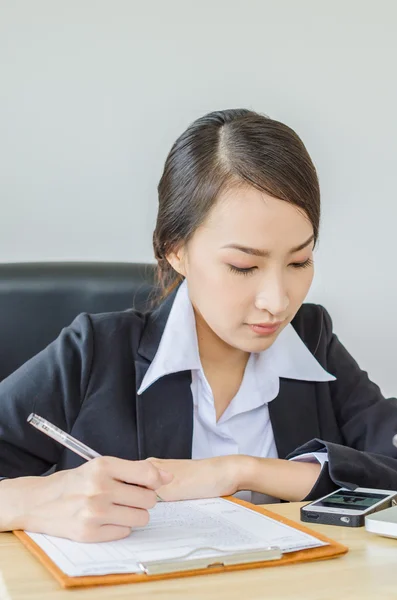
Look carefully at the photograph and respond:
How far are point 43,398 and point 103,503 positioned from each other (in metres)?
0.40

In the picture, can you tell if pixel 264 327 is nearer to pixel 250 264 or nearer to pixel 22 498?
pixel 250 264

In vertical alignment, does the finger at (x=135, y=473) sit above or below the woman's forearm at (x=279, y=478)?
above

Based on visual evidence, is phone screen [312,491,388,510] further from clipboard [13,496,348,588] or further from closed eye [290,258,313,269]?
closed eye [290,258,313,269]

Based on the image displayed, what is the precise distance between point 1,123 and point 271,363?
0.91 meters

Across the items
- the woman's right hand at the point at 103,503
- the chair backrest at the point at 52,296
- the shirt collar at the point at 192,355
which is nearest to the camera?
the woman's right hand at the point at 103,503

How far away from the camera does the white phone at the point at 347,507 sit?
93 centimetres

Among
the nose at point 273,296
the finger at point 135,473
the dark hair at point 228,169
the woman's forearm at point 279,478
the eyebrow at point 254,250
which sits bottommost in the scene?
the woman's forearm at point 279,478

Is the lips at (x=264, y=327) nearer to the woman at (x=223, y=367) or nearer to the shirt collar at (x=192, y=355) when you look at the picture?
the woman at (x=223, y=367)

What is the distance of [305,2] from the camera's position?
2.17m

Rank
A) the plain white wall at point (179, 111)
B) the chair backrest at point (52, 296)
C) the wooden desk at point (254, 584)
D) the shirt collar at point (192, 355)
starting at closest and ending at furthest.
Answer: the wooden desk at point (254, 584), the shirt collar at point (192, 355), the chair backrest at point (52, 296), the plain white wall at point (179, 111)

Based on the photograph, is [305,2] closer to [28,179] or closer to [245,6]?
[245,6]

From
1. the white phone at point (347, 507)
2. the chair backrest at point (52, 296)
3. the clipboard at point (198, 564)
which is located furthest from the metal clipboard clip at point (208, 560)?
the chair backrest at point (52, 296)

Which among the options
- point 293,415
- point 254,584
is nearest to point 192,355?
point 293,415

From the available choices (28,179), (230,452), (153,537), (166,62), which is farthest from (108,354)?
(166,62)
